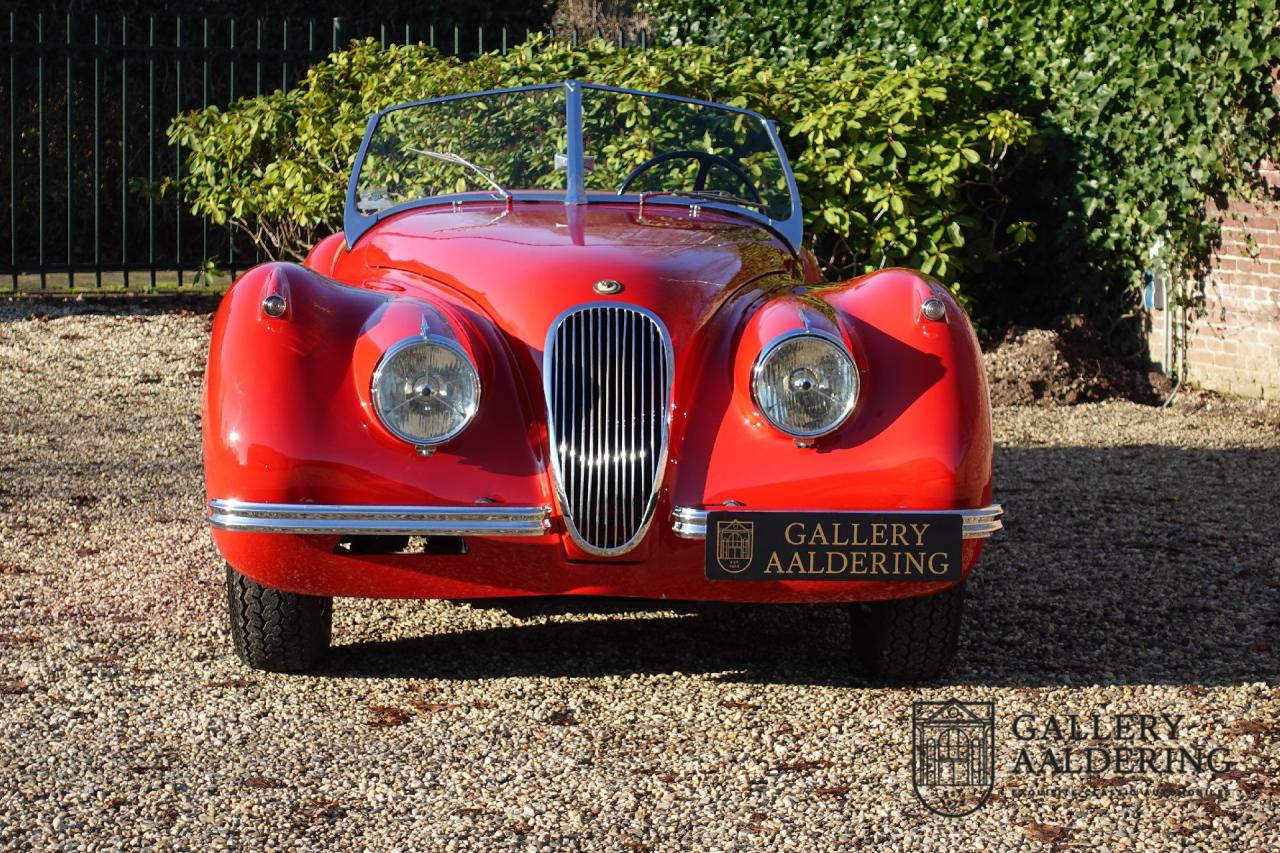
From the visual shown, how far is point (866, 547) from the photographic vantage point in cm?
382

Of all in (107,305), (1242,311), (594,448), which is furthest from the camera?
(107,305)

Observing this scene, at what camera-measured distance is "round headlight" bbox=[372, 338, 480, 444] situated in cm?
382

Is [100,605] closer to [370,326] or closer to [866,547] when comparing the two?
[370,326]

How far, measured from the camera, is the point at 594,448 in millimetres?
3852

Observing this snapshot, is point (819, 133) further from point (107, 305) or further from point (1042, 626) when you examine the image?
point (107, 305)

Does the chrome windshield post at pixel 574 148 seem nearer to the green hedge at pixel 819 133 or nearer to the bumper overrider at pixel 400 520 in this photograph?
the bumper overrider at pixel 400 520

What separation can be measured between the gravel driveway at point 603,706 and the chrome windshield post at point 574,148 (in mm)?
1303

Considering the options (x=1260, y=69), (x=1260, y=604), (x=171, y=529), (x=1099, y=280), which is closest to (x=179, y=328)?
(x=171, y=529)

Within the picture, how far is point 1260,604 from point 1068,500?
1521 mm

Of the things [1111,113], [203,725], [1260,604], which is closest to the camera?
[203,725]

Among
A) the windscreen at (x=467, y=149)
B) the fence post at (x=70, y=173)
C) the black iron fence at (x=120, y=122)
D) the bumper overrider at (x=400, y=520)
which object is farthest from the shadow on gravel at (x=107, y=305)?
the bumper overrider at (x=400, y=520)

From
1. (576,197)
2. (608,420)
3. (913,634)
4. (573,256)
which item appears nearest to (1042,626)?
(913,634)

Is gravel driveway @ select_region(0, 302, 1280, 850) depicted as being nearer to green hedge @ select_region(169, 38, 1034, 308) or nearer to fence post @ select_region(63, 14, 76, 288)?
green hedge @ select_region(169, 38, 1034, 308)

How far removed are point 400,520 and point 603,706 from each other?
696mm
